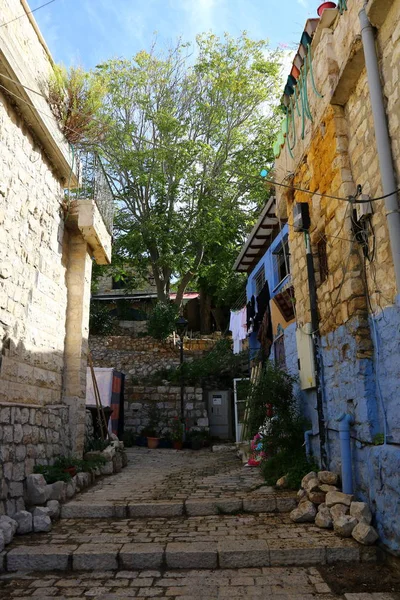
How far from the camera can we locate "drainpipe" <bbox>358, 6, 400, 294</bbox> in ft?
13.4

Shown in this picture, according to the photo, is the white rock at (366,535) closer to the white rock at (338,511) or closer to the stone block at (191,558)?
the white rock at (338,511)

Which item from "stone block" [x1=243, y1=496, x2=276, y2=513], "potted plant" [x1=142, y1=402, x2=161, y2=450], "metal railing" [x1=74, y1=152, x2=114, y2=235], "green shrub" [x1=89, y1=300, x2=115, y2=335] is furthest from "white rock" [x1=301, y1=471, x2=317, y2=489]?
"green shrub" [x1=89, y1=300, x2=115, y2=335]

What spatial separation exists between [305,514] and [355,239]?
119 inches

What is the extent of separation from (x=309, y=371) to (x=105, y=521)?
3167 millimetres

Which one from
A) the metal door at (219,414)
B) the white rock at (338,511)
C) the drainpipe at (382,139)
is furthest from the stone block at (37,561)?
the metal door at (219,414)

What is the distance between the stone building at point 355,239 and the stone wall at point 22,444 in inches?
145

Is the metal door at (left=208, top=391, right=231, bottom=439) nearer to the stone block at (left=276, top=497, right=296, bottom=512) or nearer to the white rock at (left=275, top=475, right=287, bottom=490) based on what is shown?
the white rock at (left=275, top=475, right=287, bottom=490)

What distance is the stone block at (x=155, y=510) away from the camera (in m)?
5.43

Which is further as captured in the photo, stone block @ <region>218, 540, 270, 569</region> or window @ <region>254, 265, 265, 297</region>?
window @ <region>254, 265, 265, 297</region>

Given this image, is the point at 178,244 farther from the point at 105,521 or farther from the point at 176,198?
the point at 105,521

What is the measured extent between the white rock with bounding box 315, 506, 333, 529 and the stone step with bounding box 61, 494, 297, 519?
2.17 ft

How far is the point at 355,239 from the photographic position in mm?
4957

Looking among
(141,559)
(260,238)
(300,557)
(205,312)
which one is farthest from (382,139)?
(205,312)

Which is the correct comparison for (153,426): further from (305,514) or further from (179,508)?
(305,514)
